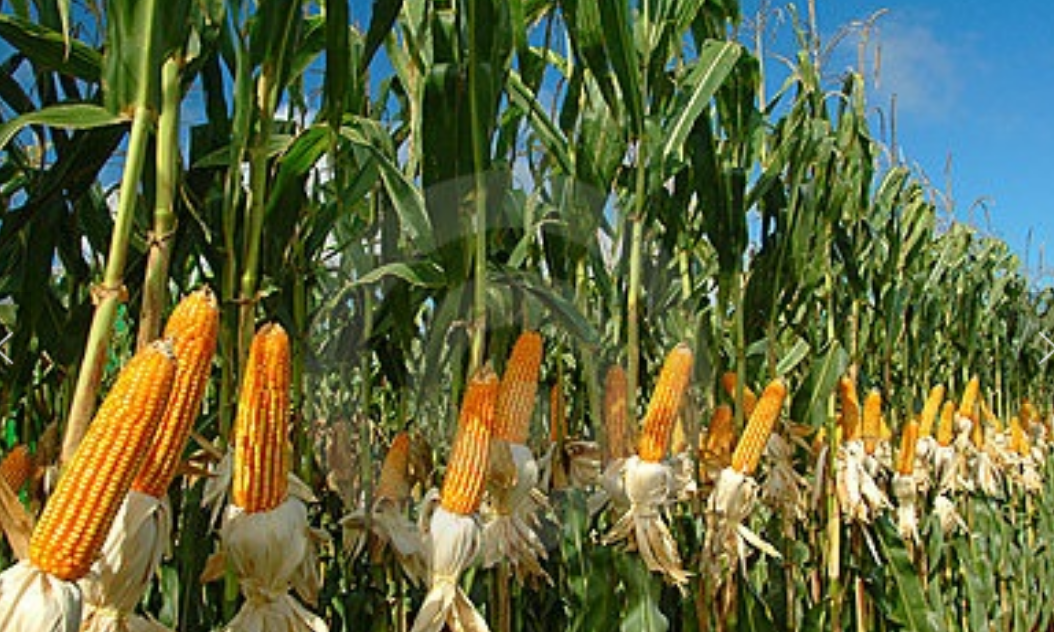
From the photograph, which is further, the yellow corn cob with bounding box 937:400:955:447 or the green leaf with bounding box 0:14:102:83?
the yellow corn cob with bounding box 937:400:955:447

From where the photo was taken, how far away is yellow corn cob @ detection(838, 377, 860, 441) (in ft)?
12.2

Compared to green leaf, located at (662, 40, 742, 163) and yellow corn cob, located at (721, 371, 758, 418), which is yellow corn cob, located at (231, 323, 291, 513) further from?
yellow corn cob, located at (721, 371, 758, 418)

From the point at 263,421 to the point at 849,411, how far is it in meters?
2.89

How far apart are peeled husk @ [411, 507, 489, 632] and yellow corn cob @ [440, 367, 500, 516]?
25mm

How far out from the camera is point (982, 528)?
5.95 meters

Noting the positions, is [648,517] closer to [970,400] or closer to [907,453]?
[907,453]

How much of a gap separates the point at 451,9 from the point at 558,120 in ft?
1.80

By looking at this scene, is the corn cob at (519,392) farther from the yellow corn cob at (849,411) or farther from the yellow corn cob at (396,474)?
the yellow corn cob at (849,411)

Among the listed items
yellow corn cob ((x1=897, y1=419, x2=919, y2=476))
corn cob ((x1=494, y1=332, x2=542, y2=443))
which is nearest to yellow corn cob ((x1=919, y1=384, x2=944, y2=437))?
yellow corn cob ((x1=897, y1=419, x2=919, y2=476))

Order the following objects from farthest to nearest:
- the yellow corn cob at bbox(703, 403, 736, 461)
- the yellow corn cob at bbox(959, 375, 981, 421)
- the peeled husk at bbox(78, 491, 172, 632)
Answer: the yellow corn cob at bbox(959, 375, 981, 421) < the yellow corn cob at bbox(703, 403, 736, 461) < the peeled husk at bbox(78, 491, 172, 632)

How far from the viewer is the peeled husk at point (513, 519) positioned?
6.07 ft

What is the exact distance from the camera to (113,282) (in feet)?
4.12

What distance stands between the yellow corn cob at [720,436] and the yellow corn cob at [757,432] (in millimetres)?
109

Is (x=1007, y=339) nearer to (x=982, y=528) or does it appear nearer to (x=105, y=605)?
(x=982, y=528)
